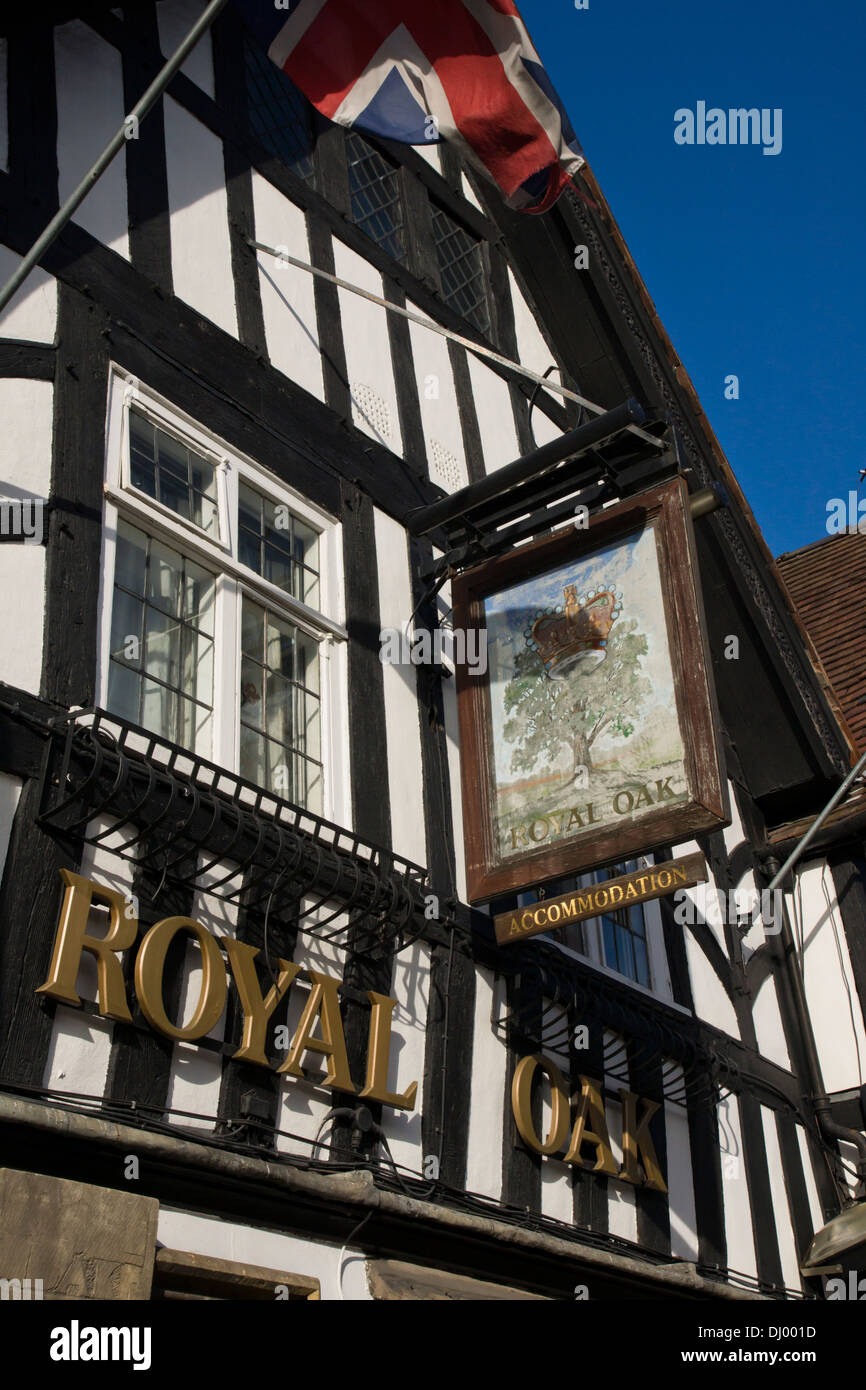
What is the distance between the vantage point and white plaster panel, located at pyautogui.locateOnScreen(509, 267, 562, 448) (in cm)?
1014

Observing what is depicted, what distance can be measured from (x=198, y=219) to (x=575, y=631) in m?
2.94

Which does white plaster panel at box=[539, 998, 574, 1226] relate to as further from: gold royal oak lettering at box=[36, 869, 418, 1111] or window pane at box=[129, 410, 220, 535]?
window pane at box=[129, 410, 220, 535]

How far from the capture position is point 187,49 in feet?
17.7

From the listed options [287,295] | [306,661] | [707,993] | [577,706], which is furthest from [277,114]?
[707,993]

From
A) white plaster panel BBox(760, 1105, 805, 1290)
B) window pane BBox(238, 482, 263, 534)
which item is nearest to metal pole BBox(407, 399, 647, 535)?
window pane BBox(238, 482, 263, 534)

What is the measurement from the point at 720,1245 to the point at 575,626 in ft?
12.1

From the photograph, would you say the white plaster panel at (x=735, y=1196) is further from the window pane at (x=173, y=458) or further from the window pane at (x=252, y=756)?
the window pane at (x=173, y=458)

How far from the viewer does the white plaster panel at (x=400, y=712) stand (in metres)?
7.02

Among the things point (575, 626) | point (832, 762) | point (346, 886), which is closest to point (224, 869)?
→ point (346, 886)

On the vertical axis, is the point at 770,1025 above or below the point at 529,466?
below

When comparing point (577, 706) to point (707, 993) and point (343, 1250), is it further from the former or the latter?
point (707, 993)

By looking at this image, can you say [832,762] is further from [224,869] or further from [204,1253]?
[204,1253]

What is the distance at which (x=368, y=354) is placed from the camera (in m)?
8.49

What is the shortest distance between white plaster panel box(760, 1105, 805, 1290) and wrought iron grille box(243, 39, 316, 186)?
641 cm
